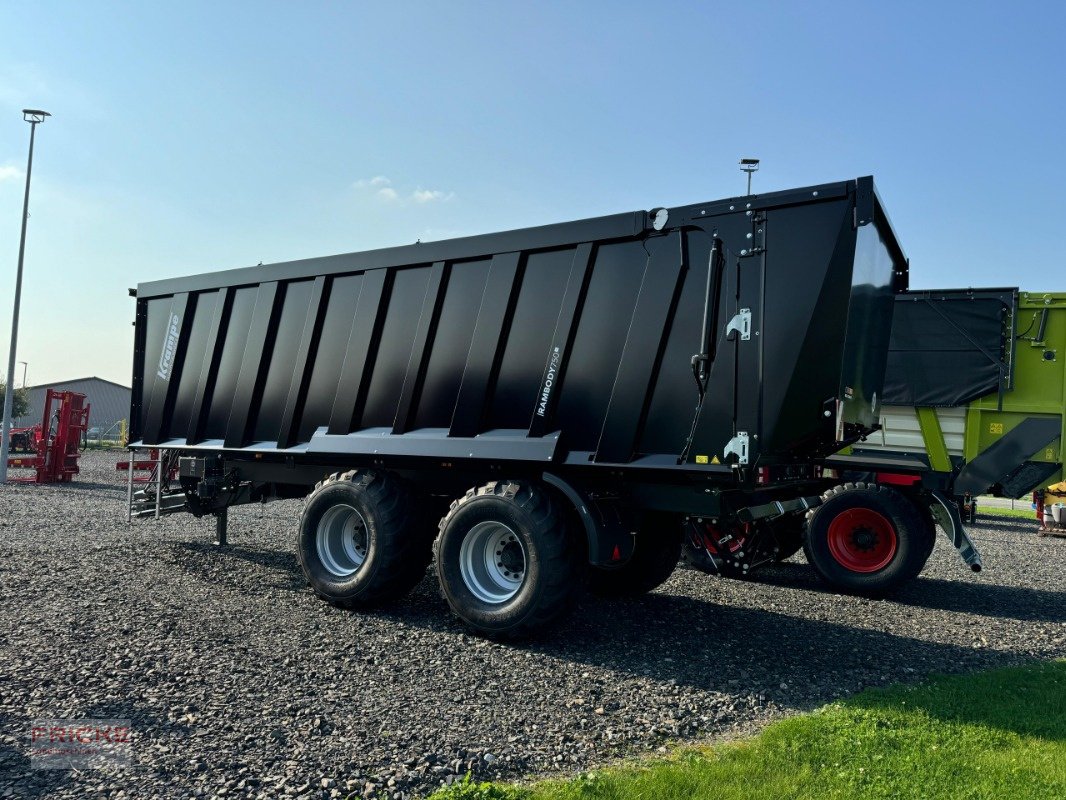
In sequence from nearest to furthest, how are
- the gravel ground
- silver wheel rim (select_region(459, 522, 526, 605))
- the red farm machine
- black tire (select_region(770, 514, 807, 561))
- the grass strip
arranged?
the grass strip, the gravel ground, silver wheel rim (select_region(459, 522, 526, 605)), black tire (select_region(770, 514, 807, 561)), the red farm machine

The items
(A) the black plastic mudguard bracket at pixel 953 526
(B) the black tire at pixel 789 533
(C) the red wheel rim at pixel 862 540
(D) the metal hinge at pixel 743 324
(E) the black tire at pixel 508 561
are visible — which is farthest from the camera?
(B) the black tire at pixel 789 533

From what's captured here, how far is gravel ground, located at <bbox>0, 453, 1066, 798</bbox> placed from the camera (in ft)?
12.9

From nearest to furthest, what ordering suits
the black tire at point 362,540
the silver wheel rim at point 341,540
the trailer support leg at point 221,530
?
1. the black tire at point 362,540
2. the silver wheel rim at point 341,540
3. the trailer support leg at point 221,530

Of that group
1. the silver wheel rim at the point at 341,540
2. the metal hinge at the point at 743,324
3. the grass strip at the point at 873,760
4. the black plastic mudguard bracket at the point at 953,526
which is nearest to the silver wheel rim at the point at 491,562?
the silver wheel rim at the point at 341,540

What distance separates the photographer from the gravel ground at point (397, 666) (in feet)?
12.9

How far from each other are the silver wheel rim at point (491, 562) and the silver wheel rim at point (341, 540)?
133 cm

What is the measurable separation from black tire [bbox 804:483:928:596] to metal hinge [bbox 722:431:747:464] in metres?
3.76

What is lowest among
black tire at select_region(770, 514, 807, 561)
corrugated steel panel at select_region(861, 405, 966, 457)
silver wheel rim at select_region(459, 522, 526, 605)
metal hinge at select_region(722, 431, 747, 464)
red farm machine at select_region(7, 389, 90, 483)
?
red farm machine at select_region(7, 389, 90, 483)

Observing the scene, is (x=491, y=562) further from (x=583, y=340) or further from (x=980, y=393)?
(x=980, y=393)

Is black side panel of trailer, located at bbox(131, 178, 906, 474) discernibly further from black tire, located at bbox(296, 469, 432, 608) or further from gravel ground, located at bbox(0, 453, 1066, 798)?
gravel ground, located at bbox(0, 453, 1066, 798)

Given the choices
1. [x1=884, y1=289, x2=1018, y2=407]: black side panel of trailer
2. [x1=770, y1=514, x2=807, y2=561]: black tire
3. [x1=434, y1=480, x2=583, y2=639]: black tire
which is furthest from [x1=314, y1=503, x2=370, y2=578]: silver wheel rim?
[x1=884, y1=289, x2=1018, y2=407]: black side panel of trailer

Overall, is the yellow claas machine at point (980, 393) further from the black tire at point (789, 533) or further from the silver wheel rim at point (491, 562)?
the silver wheel rim at point (491, 562)

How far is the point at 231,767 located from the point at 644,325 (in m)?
3.89

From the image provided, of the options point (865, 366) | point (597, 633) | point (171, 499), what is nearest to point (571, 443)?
point (597, 633)
